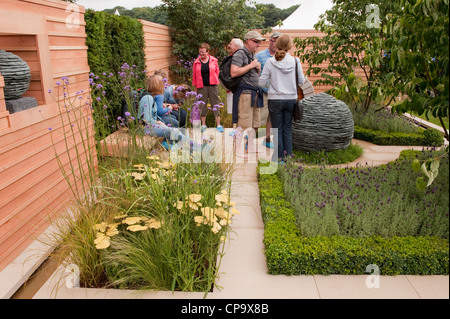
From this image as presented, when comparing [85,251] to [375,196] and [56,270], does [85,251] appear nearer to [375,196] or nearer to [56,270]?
[56,270]

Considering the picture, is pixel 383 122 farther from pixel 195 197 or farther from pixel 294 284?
pixel 195 197

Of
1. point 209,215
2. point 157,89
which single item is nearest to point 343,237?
point 209,215

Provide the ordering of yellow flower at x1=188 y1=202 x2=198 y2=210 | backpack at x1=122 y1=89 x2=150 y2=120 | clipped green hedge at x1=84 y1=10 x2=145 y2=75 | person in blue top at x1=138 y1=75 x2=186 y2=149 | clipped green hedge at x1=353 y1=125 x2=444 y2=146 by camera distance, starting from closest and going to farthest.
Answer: yellow flower at x1=188 y1=202 x2=198 y2=210 < backpack at x1=122 y1=89 x2=150 y2=120 < person in blue top at x1=138 y1=75 x2=186 y2=149 < clipped green hedge at x1=84 y1=10 x2=145 y2=75 < clipped green hedge at x1=353 y1=125 x2=444 y2=146

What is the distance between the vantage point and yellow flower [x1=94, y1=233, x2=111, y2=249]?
280cm

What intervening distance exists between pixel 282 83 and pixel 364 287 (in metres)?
3.00

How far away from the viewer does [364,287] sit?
9.62ft

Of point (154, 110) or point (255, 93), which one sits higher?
point (255, 93)

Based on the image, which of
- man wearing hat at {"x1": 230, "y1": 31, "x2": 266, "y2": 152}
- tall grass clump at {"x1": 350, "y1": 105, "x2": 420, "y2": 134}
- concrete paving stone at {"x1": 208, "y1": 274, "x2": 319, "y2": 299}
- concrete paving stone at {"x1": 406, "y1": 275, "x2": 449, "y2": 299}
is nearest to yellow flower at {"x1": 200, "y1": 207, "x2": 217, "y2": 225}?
concrete paving stone at {"x1": 208, "y1": 274, "x2": 319, "y2": 299}

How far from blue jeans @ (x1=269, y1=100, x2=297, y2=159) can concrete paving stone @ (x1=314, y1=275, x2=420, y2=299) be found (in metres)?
2.39

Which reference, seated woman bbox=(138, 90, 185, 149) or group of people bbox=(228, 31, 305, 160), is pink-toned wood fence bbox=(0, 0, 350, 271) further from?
group of people bbox=(228, 31, 305, 160)
